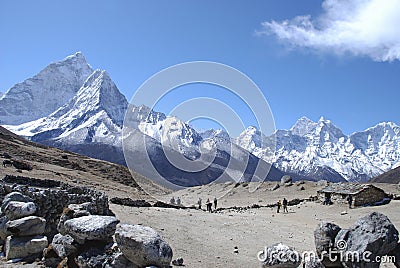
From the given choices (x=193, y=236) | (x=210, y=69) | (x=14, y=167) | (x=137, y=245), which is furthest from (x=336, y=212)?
(x=14, y=167)

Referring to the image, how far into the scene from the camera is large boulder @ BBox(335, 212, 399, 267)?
28.3 ft

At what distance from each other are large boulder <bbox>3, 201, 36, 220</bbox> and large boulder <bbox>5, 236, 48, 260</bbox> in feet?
2.94

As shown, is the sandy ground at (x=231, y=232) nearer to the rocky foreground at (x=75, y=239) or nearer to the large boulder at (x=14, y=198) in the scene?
the rocky foreground at (x=75, y=239)

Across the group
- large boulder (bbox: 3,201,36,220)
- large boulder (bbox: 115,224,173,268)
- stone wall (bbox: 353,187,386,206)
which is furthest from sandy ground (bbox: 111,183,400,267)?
large boulder (bbox: 3,201,36,220)

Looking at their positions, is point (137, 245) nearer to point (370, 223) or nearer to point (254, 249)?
point (370, 223)

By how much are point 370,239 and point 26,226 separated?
10.8m

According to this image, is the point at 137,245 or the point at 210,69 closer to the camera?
the point at 137,245

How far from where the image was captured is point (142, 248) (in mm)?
9023

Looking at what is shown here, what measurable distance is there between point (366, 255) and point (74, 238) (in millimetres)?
8062

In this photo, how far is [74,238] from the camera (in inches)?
428

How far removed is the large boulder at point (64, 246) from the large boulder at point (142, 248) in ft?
7.41

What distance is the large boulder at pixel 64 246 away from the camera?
10.8m

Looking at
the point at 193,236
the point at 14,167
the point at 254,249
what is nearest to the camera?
the point at 254,249

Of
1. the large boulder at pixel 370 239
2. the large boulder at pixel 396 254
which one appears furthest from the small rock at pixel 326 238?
the large boulder at pixel 396 254
